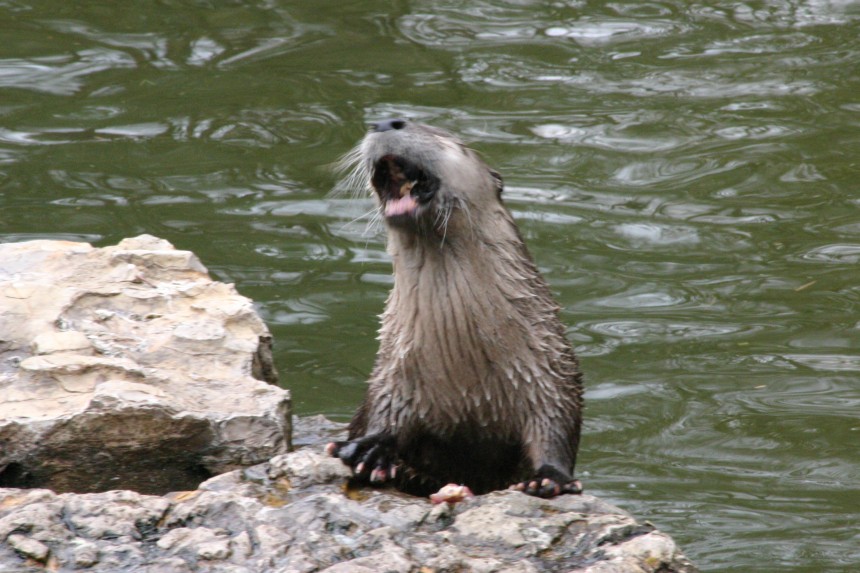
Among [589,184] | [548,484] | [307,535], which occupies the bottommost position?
[589,184]

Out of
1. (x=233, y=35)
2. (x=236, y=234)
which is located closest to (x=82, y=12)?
(x=233, y=35)

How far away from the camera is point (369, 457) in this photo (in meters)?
4.16

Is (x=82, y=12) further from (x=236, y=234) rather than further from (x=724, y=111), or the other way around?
(x=724, y=111)

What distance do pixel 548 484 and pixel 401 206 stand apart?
93cm

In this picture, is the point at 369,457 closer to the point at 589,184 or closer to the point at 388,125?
the point at 388,125

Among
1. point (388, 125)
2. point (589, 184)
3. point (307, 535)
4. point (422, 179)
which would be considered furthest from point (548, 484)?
point (589, 184)

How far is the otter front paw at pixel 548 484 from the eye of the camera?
158 inches

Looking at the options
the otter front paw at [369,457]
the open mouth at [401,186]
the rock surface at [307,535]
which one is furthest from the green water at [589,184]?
the rock surface at [307,535]

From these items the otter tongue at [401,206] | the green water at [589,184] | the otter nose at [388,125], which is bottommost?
the green water at [589,184]

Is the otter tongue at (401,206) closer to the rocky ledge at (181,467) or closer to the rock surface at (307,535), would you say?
the rocky ledge at (181,467)

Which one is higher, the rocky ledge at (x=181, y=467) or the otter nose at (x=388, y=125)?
the otter nose at (x=388, y=125)

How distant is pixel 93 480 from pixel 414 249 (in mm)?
1190

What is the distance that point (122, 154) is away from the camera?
26.8ft

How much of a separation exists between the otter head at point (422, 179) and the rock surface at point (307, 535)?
37.4 inches
